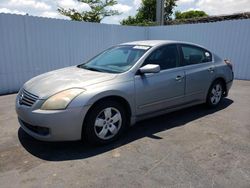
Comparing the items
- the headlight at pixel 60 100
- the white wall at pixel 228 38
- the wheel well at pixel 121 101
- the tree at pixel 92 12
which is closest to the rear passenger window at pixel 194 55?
the wheel well at pixel 121 101

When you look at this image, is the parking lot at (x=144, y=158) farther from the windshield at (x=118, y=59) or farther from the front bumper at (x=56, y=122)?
the windshield at (x=118, y=59)

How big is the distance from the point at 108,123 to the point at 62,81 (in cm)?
95

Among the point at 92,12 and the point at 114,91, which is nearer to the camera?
the point at 114,91

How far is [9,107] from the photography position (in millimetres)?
6031

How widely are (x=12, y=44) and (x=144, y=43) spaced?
4857 mm

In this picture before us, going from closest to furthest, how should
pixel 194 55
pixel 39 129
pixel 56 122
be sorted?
pixel 56 122
pixel 39 129
pixel 194 55

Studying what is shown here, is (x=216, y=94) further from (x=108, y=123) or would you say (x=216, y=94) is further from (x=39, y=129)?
(x=39, y=129)

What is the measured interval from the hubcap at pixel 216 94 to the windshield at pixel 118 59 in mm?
2062

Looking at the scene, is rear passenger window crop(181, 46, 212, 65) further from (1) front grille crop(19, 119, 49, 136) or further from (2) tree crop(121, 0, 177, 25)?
(2) tree crop(121, 0, 177, 25)

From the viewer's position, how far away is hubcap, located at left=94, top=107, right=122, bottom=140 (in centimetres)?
370

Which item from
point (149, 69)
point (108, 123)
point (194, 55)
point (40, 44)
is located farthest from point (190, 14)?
point (108, 123)

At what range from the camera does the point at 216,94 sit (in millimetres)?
5699

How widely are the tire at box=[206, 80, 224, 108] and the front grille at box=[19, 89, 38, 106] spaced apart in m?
3.65

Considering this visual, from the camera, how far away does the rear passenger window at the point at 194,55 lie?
4973mm
